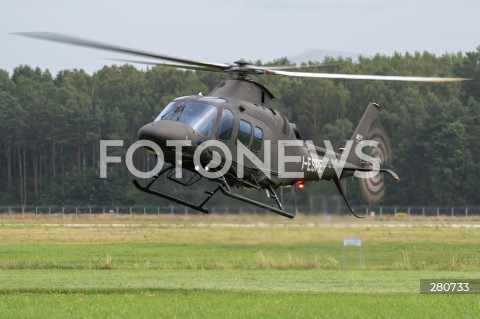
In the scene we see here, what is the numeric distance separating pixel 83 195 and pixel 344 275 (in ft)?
185

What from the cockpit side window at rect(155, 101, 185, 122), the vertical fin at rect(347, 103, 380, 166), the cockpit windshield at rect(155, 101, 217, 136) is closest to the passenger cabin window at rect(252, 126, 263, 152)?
the cockpit windshield at rect(155, 101, 217, 136)

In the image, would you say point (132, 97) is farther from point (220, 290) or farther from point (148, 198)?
point (220, 290)

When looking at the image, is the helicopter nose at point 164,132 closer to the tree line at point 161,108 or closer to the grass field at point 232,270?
the grass field at point 232,270

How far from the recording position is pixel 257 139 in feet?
94.8

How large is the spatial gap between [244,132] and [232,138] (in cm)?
45

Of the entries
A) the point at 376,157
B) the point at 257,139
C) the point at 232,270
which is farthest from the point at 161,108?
the point at 257,139

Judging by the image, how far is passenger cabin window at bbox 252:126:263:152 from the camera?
2881cm

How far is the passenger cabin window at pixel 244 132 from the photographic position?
93.0ft

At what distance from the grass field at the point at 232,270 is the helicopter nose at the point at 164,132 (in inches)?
153

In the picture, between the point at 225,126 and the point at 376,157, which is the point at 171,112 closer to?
the point at 225,126

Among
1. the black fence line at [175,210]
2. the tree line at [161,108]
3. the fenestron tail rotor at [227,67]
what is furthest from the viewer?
the tree line at [161,108]

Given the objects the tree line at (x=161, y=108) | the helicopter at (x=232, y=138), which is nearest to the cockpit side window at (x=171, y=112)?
the helicopter at (x=232, y=138)

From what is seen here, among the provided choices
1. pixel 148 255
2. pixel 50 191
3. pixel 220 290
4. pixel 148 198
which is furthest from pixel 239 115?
pixel 50 191

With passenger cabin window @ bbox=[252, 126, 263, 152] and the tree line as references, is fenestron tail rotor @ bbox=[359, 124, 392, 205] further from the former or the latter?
the tree line
